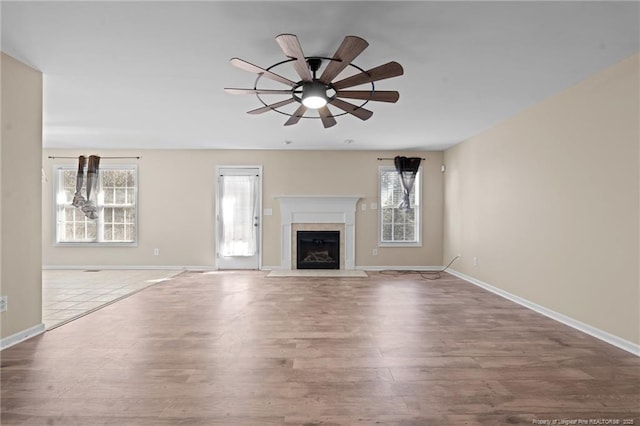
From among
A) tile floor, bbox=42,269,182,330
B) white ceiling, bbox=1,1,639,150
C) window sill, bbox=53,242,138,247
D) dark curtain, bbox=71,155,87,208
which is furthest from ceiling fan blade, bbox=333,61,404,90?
dark curtain, bbox=71,155,87,208

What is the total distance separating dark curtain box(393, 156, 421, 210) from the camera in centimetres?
650

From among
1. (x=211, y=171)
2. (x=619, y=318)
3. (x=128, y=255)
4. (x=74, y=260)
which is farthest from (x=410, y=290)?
(x=74, y=260)

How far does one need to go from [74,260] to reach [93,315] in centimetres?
382

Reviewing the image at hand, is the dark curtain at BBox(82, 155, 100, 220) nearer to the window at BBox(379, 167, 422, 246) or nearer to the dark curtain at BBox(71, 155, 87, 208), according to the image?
the dark curtain at BBox(71, 155, 87, 208)

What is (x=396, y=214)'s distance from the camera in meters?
6.74

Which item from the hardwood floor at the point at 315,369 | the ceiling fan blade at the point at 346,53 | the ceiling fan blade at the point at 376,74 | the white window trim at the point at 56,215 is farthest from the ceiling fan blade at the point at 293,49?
the white window trim at the point at 56,215

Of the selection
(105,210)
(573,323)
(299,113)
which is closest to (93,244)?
(105,210)

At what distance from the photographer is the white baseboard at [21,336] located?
2650mm

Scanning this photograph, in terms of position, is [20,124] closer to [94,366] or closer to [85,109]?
[85,109]

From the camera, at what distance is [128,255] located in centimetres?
656

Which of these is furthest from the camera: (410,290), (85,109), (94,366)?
(410,290)

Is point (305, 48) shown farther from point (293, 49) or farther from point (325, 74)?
point (293, 49)

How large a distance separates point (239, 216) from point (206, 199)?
0.71 m

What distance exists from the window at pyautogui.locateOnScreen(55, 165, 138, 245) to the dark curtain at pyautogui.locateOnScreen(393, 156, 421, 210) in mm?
5006
